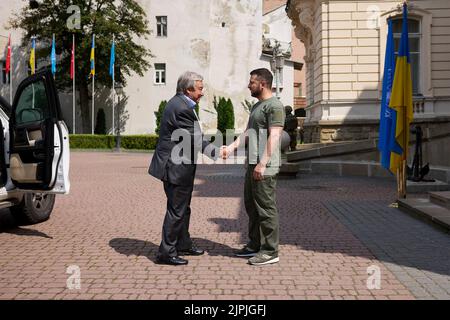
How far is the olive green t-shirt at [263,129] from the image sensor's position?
17.9ft

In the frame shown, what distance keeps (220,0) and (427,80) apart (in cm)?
2743

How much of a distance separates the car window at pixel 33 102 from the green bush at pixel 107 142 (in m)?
29.9

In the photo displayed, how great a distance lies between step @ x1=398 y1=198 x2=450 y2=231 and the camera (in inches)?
292

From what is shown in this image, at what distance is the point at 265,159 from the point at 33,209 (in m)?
4.09

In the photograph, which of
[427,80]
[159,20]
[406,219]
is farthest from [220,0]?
[406,219]

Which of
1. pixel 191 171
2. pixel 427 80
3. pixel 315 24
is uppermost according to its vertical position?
pixel 315 24

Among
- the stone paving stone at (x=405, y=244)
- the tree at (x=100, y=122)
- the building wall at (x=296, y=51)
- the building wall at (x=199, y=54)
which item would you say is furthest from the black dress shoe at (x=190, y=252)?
the building wall at (x=296, y=51)

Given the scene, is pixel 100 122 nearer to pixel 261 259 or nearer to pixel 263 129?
pixel 263 129

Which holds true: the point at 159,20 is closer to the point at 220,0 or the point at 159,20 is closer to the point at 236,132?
the point at 220,0

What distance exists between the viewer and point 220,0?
4503cm

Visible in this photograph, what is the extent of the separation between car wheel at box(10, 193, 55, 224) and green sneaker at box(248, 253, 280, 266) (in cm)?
368

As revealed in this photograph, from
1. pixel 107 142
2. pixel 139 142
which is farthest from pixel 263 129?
pixel 107 142

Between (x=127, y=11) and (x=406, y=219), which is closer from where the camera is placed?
(x=406, y=219)

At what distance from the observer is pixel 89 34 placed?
134 feet
